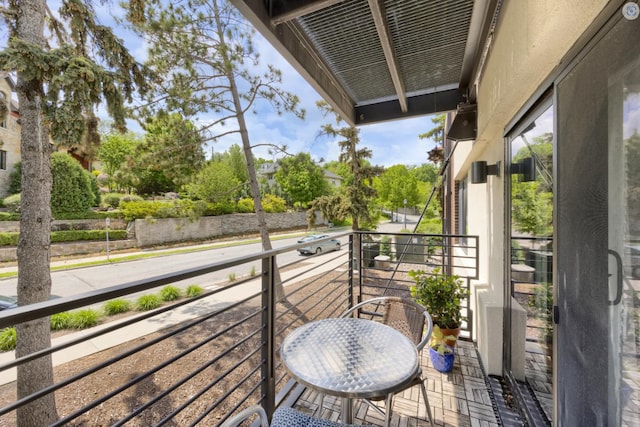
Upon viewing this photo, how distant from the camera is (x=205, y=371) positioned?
3.90 m

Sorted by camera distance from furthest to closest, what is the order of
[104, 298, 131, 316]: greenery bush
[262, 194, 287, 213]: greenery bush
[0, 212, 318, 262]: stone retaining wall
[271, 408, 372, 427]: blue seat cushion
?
[262, 194, 287, 213]: greenery bush
[0, 212, 318, 262]: stone retaining wall
[104, 298, 131, 316]: greenery bush
[271, 408, 372, 427]: blue seat cushion

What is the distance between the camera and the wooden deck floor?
1897 millimetres

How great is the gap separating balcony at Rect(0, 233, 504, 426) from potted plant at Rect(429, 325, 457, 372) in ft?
0.28

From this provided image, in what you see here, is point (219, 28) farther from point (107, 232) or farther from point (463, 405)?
point (107, 232)

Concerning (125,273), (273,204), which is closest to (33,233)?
(125,273)

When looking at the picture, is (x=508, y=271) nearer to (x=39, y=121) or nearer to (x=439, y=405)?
(x=439, y=405)

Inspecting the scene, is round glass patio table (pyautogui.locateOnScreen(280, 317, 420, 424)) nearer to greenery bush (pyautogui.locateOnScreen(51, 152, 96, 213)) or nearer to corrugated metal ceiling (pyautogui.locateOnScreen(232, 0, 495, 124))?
corrugated metal ceiling (pyautogui.locateOnScreen(232, 0, 495, 124))

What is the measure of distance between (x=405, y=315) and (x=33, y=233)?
4.34m

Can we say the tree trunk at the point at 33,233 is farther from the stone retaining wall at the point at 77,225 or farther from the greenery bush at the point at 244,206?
the greenery bush at the point at 244,206

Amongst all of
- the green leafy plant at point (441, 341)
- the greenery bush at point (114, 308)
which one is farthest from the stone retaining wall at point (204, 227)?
the green leafy plant at point (441, 341)

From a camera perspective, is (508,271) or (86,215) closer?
(508,271)

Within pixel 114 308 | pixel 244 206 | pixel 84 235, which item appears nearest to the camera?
pixel 114 308

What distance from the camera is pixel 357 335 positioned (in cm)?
144

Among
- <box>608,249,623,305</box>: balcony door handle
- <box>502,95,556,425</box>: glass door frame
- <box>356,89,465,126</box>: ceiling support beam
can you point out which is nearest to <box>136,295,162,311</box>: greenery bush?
<box>356,89,465,126</box>: ceiling support beam
